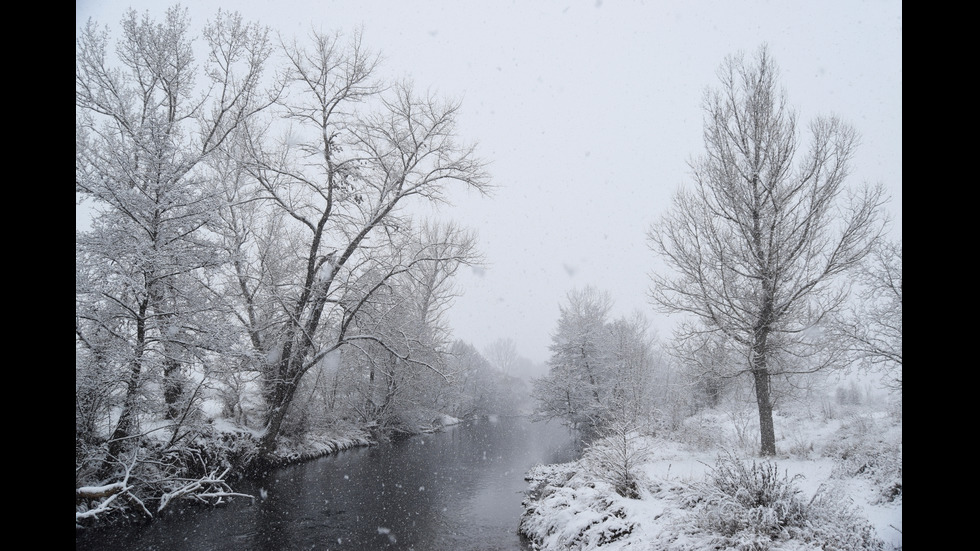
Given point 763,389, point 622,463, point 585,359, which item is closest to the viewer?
point 622,463

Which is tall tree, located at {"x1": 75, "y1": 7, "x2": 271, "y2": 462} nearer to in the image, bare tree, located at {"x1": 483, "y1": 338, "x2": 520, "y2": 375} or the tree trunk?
the tree trunk

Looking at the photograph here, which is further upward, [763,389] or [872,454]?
[763,389]

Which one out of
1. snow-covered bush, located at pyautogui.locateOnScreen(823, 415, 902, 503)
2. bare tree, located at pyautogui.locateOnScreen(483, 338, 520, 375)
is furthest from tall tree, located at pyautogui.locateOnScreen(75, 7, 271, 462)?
bare tree, located at pyautogui.locateOnScreen(483, 338, 520, 375)

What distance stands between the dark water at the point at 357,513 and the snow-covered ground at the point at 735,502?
1356mm

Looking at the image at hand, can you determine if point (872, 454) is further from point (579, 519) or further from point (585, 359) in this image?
point (585, 359)

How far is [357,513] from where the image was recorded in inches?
384

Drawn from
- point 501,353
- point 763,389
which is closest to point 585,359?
point 763,389

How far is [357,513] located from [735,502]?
311 inches

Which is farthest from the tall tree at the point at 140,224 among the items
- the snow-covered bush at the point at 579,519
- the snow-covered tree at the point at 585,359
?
the snow-covered tree at the point at 585,359

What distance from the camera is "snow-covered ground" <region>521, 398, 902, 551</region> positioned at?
4.84 meters
